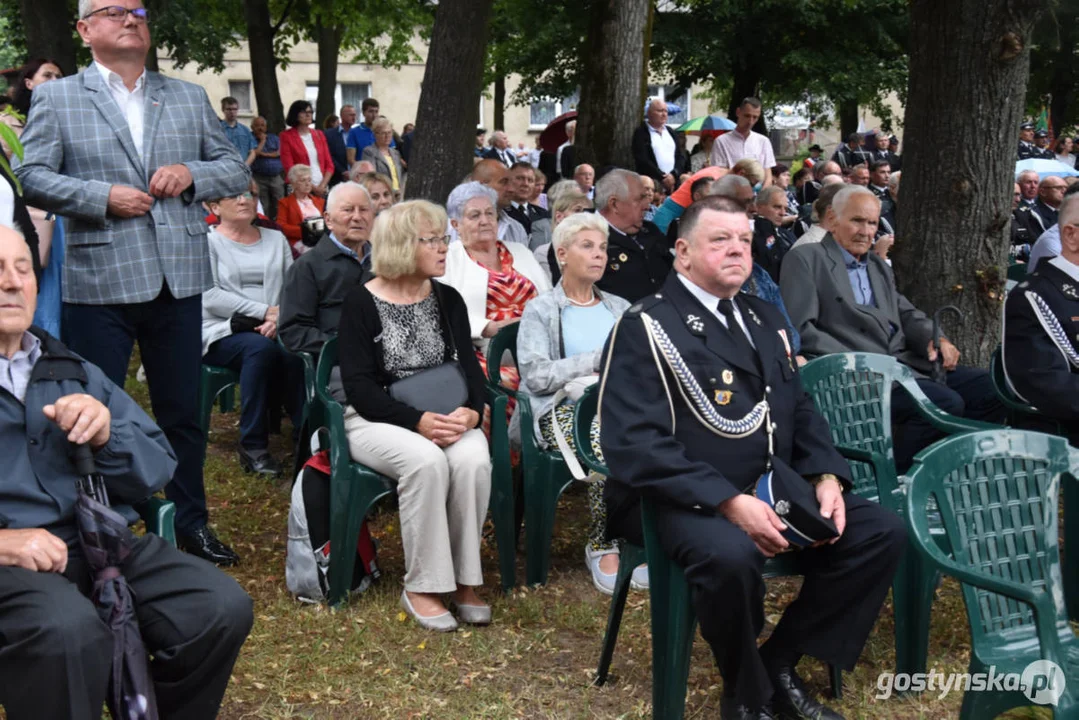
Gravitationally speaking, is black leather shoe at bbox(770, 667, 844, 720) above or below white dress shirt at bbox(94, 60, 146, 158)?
below

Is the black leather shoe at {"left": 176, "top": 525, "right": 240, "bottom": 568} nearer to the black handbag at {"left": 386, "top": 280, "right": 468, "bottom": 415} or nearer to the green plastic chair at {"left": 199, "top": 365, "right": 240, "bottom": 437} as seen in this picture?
the black handbag at {"left": 386, "top": 280, "right": 468, "bottom": 415}

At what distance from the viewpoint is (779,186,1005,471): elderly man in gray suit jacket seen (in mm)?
5691

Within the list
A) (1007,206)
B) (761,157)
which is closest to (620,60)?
(761,157)

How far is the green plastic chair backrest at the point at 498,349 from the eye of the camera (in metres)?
5.50

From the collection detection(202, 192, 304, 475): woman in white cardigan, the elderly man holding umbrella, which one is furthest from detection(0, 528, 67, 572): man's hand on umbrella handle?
detection(202, 192, 304, 475): woman in white cardigan

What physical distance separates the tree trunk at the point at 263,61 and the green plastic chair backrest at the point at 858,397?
1491 centimetres

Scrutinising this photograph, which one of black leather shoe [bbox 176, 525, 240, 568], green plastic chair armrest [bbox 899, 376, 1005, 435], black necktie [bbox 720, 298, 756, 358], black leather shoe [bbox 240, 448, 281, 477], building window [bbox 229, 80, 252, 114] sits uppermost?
building window [bbox 229, 80, 252, 114]

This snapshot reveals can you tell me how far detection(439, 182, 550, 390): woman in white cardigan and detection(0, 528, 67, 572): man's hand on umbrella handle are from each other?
318 centimetres

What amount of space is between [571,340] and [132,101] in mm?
2030

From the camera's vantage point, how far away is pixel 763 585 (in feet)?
11.0

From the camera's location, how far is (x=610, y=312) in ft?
17.8

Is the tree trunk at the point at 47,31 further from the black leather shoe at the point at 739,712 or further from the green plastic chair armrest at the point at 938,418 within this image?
the black leather shoe at the point at 739,712

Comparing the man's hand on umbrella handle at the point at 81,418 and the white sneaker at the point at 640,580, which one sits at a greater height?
the man's hand on umbrella handle at the point at 81,418

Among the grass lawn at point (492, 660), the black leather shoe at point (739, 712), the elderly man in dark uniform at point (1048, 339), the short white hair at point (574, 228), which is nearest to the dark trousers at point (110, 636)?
the grass lawn at point (492, 660)
